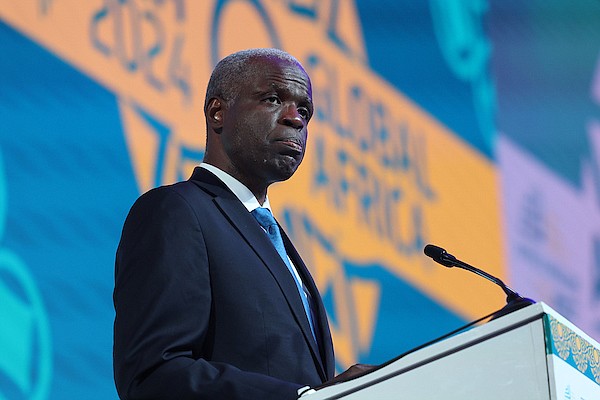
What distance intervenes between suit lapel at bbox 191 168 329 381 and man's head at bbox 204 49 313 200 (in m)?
0.08

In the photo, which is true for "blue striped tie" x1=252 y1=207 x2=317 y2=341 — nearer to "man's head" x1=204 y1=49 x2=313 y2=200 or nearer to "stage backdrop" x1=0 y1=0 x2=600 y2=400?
"man's head" x1=204 y1=49 x2=313 y2=200

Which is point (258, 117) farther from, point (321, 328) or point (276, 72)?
point (321, 328)

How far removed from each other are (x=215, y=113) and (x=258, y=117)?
0.48ft

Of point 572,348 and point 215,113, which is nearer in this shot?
point 572,348

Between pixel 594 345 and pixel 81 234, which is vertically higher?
pixel 81 234

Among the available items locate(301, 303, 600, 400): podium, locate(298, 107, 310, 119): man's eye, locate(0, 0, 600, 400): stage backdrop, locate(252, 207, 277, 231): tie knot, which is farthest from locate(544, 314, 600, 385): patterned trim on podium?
locate(0, 0, 600, 400): stage backdrop

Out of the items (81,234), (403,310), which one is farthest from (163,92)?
(403,310)

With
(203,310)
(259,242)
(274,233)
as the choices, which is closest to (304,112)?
(274,233)

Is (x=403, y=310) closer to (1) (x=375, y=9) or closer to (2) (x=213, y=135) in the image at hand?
(1) (x=375, y=9)

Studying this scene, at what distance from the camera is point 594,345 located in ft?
5.46

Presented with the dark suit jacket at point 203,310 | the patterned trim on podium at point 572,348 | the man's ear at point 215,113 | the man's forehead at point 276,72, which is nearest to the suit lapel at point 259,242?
the dark suit jacket at point 203,310

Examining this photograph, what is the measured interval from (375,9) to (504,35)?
2.03ft

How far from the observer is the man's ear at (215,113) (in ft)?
8.25

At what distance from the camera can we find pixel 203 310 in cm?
206
